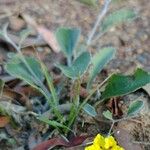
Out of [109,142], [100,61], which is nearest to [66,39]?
[100,61]

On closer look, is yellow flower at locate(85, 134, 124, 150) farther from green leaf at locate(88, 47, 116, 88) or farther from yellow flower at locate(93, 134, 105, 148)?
green leaf at locate(88, 47, 116, 88)

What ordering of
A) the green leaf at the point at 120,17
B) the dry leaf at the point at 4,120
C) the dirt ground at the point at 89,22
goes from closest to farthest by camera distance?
the dry leaf at the point at 4,120, the green leaf at the point at 120,17, the dirt ground at the point at 89,22

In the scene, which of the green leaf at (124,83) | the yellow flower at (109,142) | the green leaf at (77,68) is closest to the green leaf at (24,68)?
the green leaf at (77,68)

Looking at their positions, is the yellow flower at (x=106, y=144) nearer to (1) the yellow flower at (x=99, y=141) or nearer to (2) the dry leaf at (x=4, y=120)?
(1) the yellow flower at (x=99, y=141)

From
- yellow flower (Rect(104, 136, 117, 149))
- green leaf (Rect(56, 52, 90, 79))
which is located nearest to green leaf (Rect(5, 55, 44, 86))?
green leaf (Rect(56, 52, 90, 79))

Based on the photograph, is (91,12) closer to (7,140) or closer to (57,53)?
(57,53)

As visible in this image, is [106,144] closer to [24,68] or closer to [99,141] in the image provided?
[99,141]
